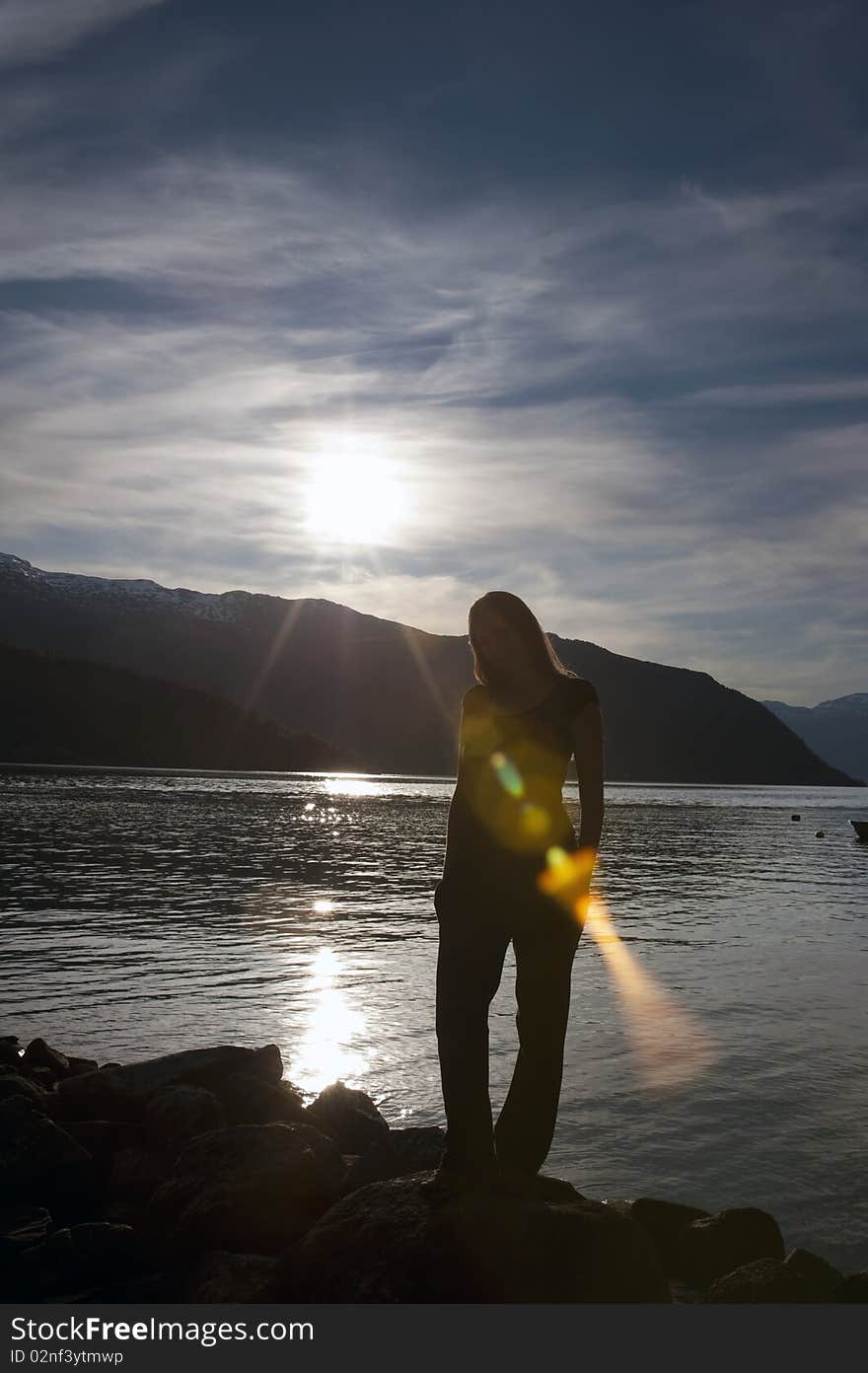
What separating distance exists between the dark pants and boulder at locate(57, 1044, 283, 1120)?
4.34m

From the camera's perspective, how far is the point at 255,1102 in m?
9.34

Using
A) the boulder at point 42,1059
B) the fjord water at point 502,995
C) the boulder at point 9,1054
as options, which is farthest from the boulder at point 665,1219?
the boulder at point 9,1054

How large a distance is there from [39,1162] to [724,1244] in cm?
498

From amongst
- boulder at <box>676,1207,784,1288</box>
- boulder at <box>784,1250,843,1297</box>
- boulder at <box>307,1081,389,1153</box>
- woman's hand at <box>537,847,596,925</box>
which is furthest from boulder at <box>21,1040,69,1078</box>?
boulder at <box>784,1250,843,1297</box>

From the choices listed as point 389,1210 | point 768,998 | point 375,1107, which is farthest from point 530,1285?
point 768,998

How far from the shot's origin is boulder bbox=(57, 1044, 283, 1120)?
9.16 meters

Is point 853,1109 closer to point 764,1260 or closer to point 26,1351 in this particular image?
point 764,1260

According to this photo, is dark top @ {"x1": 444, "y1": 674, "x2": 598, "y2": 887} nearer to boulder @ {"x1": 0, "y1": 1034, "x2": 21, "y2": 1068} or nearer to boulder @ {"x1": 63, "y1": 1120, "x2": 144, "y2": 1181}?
boulder @ {"x1": 63, "y1": 1120, "x2": 144, "y2": 1181}

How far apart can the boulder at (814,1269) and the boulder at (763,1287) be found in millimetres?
274

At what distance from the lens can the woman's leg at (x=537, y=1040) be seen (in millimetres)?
5840

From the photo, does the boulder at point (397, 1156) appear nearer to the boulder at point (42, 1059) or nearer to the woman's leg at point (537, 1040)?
the woman's leg at point (537, 1040)

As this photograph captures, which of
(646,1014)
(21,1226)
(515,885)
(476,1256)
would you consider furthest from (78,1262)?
(646,1014)

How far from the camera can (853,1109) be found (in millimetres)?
10750

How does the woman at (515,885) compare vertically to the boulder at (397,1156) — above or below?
above
